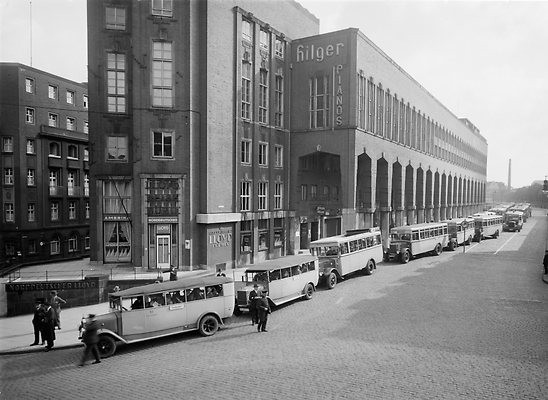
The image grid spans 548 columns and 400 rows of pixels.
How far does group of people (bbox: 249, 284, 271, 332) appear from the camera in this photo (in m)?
15.4

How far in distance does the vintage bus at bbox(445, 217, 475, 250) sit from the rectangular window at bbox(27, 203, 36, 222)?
41.7 meters

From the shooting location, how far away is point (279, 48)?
3775 centimetres

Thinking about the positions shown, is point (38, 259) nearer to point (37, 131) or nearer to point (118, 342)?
point (37, 131)

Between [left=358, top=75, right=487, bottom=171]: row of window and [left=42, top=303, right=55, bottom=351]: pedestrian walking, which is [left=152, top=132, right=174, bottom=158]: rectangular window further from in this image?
[left=358, top=75, right=487, bottom=171]: row of window

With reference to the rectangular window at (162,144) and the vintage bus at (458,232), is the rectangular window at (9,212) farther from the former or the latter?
the vintage bus at (458,232)

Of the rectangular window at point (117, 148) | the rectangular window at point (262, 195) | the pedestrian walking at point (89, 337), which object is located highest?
the rectangular window at point (117, 148)

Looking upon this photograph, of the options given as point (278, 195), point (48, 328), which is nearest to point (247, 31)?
point (278, 195)

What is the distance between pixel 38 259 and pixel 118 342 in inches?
1316

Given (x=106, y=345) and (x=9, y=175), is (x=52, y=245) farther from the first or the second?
(x=106, y=345)

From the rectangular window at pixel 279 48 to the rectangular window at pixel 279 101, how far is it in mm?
2040

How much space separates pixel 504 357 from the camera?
41.3 feet

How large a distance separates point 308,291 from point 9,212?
3455cm

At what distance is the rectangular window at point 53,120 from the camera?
4357 cm

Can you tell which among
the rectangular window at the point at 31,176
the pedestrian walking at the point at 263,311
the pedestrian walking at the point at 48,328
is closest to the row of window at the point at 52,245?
the rectangular window at the point at 31,176
